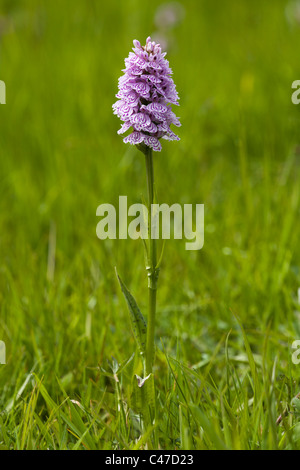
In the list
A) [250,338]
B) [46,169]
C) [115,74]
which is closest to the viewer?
[250,338]

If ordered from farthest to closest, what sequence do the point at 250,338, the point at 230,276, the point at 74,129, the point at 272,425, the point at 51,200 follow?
the point at 74,129 → the point at 51,200 → the point at 230,276 → the point at 250,338 → the point at 272,425

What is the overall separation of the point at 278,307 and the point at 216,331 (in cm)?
22

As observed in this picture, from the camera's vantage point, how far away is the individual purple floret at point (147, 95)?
3.95ft

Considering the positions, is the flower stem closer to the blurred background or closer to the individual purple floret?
the individual purple floret

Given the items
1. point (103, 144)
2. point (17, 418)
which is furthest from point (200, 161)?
point (17, 418)

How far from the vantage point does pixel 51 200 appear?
8.68 feet

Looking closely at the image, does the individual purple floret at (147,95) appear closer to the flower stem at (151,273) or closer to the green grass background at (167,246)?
the flower stem at (151,273)

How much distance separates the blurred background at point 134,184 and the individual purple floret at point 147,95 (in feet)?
2.10

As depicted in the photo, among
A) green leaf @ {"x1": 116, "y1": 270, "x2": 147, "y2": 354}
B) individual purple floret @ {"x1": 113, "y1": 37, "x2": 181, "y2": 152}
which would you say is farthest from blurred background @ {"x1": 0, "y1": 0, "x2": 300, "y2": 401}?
individual purple floret @ {"x1": 113, "y1": 37, "x2": 181, "y2": 152}

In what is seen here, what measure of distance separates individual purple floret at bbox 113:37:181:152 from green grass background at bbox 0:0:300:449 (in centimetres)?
53

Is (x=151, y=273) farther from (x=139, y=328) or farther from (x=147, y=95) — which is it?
(x=147, y=95)

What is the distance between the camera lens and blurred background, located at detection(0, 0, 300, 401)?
181 centimetres

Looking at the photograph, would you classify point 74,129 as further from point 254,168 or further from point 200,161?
point 254,168

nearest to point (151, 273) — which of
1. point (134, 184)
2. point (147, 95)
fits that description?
point (147, 95)
